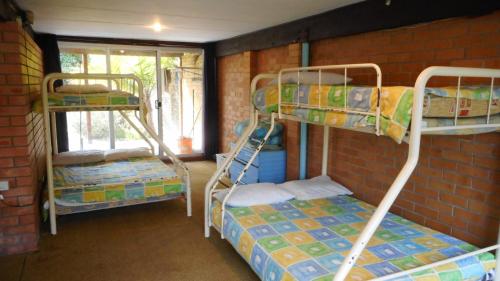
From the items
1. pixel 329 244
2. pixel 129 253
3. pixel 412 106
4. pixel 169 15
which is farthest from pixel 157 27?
pixel 412 106

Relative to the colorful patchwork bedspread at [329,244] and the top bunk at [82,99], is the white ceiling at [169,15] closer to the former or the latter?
the top bunk at [82,99]

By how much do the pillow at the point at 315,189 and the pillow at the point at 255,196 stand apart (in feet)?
0.29

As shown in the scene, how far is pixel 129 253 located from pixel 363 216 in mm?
1887

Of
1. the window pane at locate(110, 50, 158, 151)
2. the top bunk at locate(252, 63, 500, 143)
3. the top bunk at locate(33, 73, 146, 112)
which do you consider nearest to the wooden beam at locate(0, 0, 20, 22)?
the top bunk at locate(33, 73, 146, 112)

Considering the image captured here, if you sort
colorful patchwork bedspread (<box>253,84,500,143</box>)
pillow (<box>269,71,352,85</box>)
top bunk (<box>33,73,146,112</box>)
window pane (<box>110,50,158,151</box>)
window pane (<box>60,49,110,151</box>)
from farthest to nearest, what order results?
window pane (<box>110,50,158,151</box>)
window pane (<box>60,49,110,151</box>)
top bunk (<box>33,73,146,112</box>)
pillow (<box>269,71,352,85</box>)
colorful patchwork bedspread (<box>253,84,500,143</box>)

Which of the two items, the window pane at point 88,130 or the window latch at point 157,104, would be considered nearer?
the window pane at point 88,130

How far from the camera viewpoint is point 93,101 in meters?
3.21

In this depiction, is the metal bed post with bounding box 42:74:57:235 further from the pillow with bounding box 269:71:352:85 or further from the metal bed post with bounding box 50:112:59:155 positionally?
the pillow with bounding box 269:71:352:85

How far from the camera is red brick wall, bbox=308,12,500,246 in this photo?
2209mm

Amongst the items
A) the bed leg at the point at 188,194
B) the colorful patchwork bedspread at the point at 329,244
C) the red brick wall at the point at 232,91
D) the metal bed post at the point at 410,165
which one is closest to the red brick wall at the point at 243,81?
the red brick wall at the point at 232,91

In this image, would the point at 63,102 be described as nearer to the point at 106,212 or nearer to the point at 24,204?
the point at 24,204

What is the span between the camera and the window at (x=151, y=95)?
5.56 m

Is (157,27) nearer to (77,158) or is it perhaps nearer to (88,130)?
(77,158)

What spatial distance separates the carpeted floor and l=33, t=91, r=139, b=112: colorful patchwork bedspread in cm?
115
